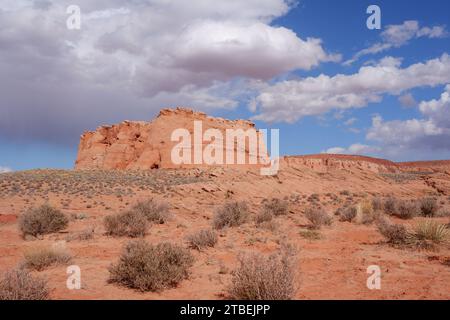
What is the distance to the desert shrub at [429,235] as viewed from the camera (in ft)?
33.1

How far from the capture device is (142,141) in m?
63.6

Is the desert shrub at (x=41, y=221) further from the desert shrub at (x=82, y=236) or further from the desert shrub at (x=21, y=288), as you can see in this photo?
the desert shrub at (x=21, y=288)

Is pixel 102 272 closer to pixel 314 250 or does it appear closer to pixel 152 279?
pixel 152 279

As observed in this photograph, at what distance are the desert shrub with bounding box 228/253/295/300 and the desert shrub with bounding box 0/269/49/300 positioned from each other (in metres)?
2.83

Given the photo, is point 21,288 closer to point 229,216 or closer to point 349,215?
point 229,216

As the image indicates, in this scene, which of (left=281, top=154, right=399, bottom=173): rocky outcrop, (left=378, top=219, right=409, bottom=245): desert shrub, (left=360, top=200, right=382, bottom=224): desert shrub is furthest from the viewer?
(left=281, top=154, right=399, bottom=173): rocky outcrop

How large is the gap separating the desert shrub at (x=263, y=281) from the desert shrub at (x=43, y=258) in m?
4.42

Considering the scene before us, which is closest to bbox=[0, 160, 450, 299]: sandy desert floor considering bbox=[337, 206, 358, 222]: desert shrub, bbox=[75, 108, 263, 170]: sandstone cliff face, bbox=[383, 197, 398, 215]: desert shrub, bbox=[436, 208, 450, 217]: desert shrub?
bbox=[337, 206, 358, 222]: desert shrub

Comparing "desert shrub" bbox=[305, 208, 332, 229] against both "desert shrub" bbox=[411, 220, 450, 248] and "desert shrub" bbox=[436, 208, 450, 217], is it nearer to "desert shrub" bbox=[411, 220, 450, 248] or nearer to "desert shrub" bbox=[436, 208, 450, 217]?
"desert shrub" bbox=[411, 220, 450, 248]

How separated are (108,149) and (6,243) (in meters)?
57.3

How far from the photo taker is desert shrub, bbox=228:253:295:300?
555 centimetres

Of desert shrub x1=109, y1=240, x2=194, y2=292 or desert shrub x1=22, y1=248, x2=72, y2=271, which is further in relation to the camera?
desert shrub x1=22, y1=248, x2=72, y2=271

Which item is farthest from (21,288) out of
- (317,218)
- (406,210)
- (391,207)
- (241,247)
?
(391,207)
